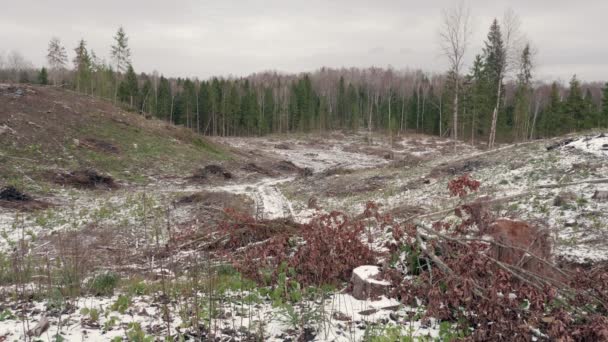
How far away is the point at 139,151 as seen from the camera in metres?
27.4

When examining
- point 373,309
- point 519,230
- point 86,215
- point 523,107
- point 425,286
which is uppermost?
point 523,107

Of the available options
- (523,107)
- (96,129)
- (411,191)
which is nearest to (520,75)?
(523,107)

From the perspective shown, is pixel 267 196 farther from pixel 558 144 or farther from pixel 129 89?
pixel 129 89

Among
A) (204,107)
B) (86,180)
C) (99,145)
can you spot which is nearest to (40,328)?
(86,180)

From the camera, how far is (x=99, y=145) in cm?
2623

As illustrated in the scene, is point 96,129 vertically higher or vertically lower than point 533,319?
higher

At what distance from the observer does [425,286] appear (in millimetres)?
4930

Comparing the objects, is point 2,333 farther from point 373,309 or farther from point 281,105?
point 281,105

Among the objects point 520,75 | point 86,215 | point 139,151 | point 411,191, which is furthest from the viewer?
point 520,75

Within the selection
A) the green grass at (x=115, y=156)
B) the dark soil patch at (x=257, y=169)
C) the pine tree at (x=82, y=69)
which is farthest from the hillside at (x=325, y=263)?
the pine tree at (x=82, y=69)

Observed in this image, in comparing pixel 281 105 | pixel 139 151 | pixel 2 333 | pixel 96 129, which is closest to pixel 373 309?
pixel 2 333

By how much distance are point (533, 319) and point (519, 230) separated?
93.4 inches

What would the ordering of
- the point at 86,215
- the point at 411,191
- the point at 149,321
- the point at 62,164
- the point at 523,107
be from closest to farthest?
the point at 149,321 < the point at 86,215 < the point at 411,191 < the point at 62,164 < the point at 523,107

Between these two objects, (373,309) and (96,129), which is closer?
(373,309)
